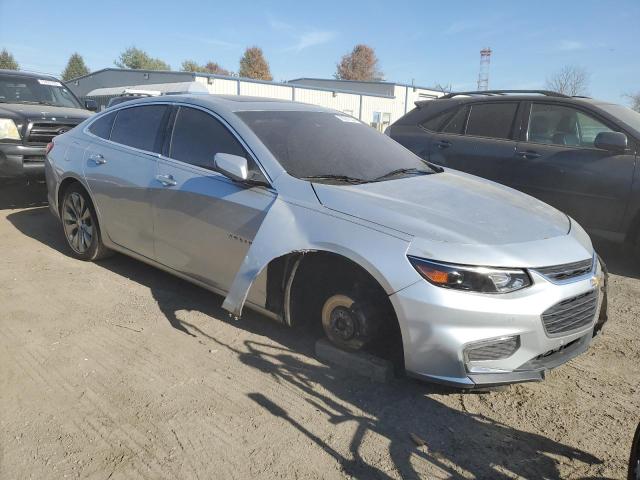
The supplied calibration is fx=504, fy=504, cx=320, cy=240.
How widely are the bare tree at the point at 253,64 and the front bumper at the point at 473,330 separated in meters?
76.1

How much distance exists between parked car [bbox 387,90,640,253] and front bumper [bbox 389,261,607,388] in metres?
2.85

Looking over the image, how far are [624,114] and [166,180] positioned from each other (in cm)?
475

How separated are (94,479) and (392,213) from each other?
1.91 m

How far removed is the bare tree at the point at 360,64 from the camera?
81.6 m

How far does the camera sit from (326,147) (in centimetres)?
358

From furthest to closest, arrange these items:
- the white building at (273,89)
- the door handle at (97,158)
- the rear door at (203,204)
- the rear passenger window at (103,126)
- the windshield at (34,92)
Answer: the white building at (273,89) → the windshield at (34,92) → the rear passenger window at (103,126) → the door handle at (97,158) → the rear door at (203,204)

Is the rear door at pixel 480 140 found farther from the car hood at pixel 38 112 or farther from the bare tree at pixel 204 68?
the bare tree at pixel 204 68

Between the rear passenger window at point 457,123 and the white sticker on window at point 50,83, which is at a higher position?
the white sticker on window at point 50,83

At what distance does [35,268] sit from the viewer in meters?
4.73

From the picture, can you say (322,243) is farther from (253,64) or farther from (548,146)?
(253,64)

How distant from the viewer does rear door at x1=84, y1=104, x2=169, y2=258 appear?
403 centimetres

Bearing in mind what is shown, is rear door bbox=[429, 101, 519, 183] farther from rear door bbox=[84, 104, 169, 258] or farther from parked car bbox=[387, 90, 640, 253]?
rear door bbox=[84, 104, 169, 258]

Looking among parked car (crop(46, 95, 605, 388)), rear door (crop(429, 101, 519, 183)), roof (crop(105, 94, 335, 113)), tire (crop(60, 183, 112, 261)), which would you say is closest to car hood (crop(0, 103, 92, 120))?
tire (crop(60, 183, 112, 261))

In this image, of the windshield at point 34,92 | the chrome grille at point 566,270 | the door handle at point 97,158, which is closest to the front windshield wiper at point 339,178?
the chrome grille at point 566,270
